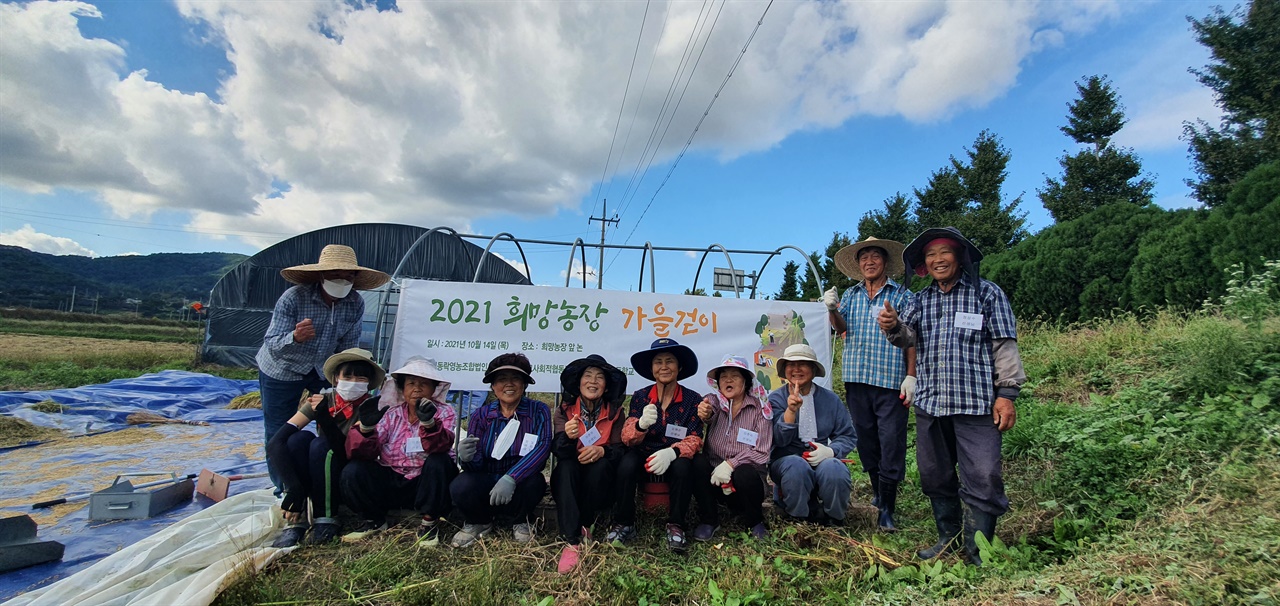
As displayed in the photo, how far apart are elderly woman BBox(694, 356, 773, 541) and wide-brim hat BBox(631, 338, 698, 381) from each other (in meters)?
0.22

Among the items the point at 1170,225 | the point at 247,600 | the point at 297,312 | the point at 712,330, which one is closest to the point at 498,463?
the point at 247,600

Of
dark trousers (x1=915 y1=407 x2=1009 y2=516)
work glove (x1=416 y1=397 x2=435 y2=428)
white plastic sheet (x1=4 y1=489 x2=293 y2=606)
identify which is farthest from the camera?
work glove (x1=416 y1=397 x2=435 y2=428)

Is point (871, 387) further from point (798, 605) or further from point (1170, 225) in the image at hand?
point (1170, 225)

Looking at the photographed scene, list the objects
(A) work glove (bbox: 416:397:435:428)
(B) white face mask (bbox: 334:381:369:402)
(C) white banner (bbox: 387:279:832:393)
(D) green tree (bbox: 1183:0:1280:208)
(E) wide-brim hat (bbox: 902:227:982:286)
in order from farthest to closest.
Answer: (D) green tree (bbox: 1183:0:1280:208)
(C) white banner (bbox: 387:279:832:393)
(B) white face mask (bbox: 334:381:369:402)
(A) work glove (bbox: 416:397:435:428)
(E) wide-brim hat (bbox: 902:227:982:286)

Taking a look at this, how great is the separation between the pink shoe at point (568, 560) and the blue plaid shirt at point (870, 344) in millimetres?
2005

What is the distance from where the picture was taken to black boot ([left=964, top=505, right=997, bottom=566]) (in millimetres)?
2723

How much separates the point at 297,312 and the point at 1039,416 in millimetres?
5692

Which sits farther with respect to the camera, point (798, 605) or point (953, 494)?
point (953, 494)

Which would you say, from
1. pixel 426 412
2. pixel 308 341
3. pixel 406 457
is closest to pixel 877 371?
pixel 426 412

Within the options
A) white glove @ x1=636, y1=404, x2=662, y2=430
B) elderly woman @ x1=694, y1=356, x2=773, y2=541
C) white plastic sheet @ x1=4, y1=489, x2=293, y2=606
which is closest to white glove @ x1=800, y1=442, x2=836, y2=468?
elderly woman @ x1=694, y1=356, x2=773, y2=541

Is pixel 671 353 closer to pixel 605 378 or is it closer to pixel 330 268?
pixel 605 378

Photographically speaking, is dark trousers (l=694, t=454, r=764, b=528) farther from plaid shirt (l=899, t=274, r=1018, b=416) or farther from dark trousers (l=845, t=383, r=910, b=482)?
plaid shirt (l=899, t=274, r=1018, b=416)

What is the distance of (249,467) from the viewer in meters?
5.43

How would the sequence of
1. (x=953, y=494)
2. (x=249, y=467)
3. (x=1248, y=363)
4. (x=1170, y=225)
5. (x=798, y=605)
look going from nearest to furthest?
(x=798, y=605)
(x=953, y=494)
(x=1248, y=363)
(x=249, y=467)
(x=1170, y=225)
